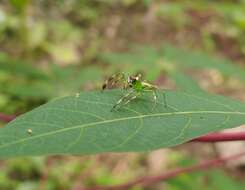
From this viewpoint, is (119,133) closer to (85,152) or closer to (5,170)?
(85,152)

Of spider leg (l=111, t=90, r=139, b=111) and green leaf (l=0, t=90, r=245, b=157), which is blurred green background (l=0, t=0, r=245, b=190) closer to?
spider leg (l=111, t=90, r=139, b=111)

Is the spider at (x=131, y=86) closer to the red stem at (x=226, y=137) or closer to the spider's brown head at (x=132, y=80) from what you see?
the spider's brown head at (x=132, y=80)

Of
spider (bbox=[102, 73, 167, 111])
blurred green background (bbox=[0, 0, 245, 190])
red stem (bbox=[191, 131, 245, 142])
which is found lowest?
red stem (bbox=[191, 131, 245, 142])

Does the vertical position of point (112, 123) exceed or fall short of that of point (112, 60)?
it falls short

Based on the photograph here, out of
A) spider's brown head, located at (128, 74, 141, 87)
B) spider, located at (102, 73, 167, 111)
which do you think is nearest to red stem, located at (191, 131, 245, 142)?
spider, located at (102, 73, 167, 111)

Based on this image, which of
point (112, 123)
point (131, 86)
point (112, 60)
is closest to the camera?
point (112, 123)

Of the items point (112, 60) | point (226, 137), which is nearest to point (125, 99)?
point (226, 137)

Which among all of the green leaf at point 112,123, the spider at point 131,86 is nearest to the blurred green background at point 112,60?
the spider at point 131,86

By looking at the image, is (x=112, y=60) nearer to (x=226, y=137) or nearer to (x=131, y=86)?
(x=131, y=86)
